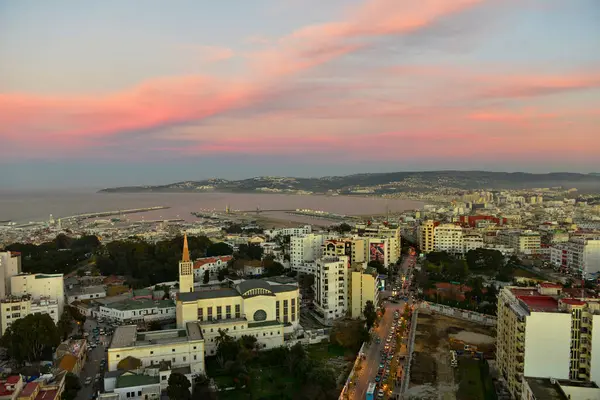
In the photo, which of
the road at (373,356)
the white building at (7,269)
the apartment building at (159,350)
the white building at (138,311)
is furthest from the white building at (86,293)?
the road at (373,356)

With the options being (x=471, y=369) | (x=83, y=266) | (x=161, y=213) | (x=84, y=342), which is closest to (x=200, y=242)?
(x=83, y=266)

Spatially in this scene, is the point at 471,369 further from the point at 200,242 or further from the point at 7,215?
the point at 7,215

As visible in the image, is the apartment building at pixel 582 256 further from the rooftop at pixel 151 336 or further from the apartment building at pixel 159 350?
the apartment building at pixel 159 350

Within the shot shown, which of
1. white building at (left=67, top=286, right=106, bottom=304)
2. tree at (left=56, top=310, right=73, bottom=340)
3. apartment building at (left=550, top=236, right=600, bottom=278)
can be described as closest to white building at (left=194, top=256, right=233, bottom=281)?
white building at (left=67, top=286, right=106, bottom=304)

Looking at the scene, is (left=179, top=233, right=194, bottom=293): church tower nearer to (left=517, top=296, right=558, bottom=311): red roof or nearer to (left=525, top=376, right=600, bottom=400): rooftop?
(left=517, top=296, right=558, bottom=311): red roof

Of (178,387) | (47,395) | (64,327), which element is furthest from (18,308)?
(178,387)

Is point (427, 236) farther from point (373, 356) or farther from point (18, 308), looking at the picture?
point (18, 308)
